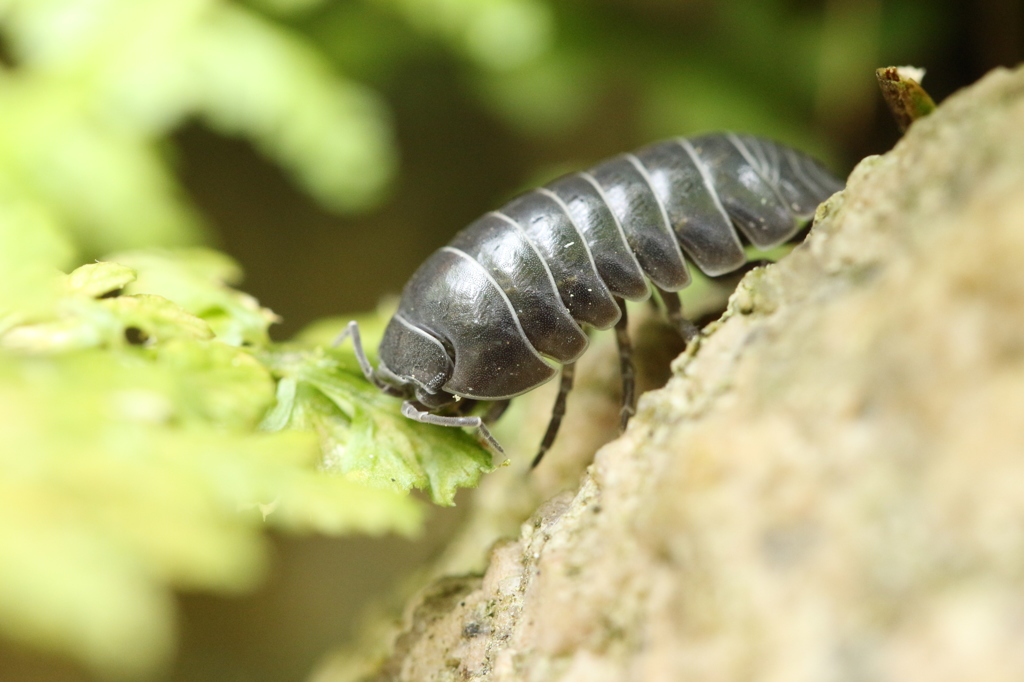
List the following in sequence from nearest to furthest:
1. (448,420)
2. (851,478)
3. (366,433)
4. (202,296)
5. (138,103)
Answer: (851,478) < (366,433) < (448,420) < (202,296) < (138,103)

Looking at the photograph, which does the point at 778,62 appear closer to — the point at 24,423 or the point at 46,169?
the point at 46,169

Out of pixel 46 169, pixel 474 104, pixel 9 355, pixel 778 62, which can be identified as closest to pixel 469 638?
pixel 9 355

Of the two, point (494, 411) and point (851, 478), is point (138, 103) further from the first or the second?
point (851, 478)

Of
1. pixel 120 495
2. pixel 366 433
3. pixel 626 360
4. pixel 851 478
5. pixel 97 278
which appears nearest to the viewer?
pixel 851 478

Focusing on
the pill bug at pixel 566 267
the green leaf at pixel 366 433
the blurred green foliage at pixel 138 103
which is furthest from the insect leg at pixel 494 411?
the blurred green foliage at pixel 138 103

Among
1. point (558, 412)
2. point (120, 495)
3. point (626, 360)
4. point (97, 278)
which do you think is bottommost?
point (558, 412)

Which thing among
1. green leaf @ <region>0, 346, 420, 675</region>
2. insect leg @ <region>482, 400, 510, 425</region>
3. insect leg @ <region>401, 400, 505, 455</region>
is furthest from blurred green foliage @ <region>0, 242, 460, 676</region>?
insect leg @ <region>482, 400, 510, 425</region>

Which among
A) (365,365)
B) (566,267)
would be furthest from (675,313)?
(365,365)
